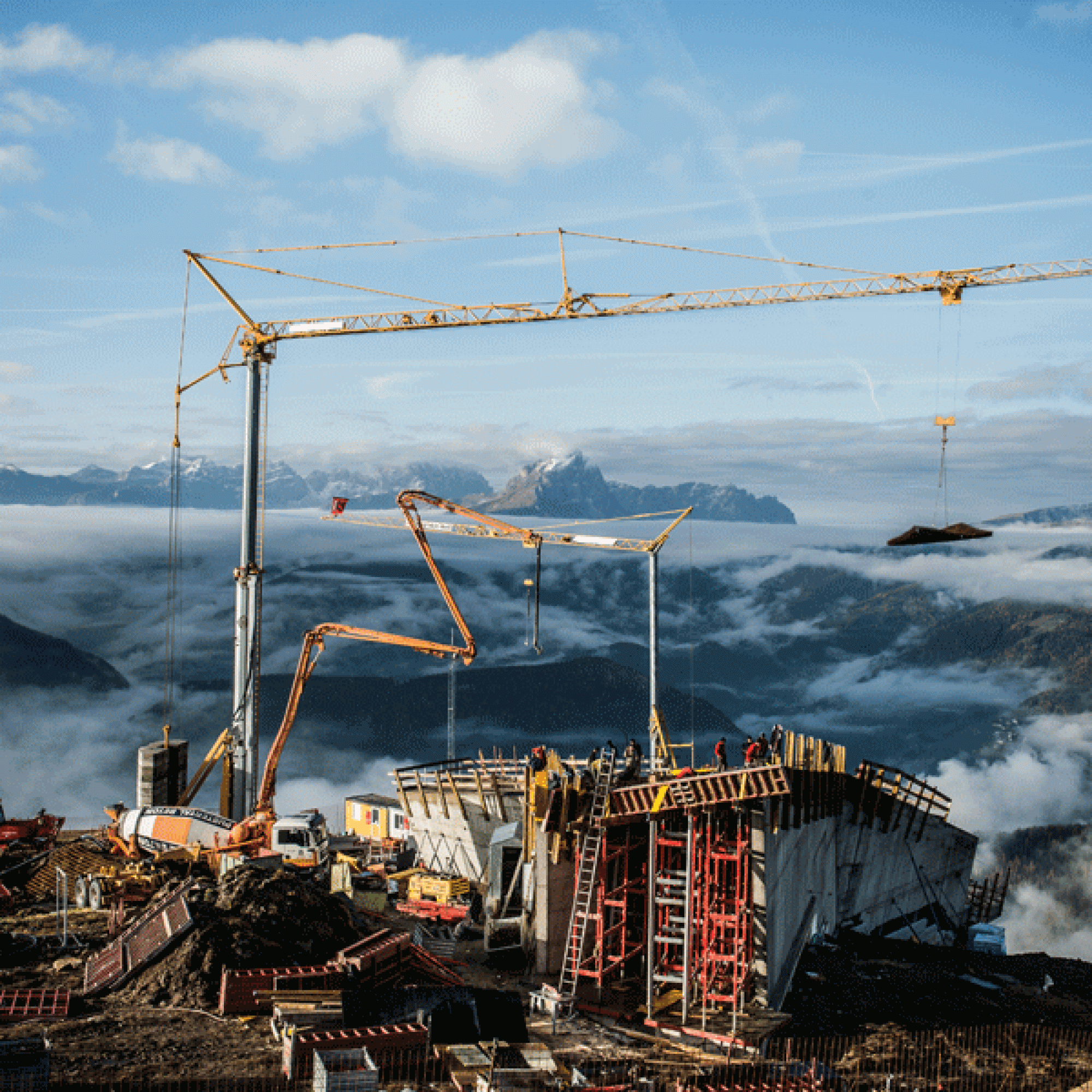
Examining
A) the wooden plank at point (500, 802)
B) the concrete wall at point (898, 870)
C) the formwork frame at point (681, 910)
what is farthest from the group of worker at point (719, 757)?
the wooden plank at point (500, 802)

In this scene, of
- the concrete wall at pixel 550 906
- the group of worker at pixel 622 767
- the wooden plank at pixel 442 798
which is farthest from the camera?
the wooden plank at pixel 442 798

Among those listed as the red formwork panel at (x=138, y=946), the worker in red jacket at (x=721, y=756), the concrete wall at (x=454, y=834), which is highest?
the worker in red jacket at (x=721, y=756)

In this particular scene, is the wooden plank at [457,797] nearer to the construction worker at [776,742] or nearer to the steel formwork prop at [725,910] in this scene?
the steel formwork prop at [725,910]

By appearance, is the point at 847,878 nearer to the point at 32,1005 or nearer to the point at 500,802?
the point at 500,802

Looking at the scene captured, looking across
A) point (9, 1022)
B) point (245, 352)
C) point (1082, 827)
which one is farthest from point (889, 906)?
point (1082, 827)

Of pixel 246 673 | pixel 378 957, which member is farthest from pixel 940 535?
pixel 246 673

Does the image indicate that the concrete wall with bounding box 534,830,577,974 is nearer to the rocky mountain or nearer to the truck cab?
the truck cab
